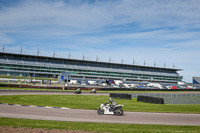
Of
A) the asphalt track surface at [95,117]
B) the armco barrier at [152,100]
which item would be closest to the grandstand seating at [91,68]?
the armco barrier at [152,100]

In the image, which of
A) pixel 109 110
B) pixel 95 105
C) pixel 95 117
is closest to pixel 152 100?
pixel 95 105

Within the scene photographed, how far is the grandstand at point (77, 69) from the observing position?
Result: 11162cm

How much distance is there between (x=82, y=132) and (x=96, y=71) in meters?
119

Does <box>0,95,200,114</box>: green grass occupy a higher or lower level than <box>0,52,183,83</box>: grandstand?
lower

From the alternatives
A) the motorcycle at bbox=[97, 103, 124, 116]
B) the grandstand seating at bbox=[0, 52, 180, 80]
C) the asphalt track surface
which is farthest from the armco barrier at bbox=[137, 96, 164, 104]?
the grandstand seating at bbox=[0, 52, 180, 80]

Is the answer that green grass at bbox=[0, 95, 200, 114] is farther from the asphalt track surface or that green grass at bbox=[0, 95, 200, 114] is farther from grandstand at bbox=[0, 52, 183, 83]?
grandstand at bbox=[0, 52, 183, 83]

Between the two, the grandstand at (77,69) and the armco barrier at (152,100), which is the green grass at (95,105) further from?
the grandstand at (77,69)

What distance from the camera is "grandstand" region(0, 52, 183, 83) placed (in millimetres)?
111625

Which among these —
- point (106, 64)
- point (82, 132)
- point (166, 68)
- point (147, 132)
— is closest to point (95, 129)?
point (82, 132)

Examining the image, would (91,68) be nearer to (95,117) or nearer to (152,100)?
(152,100)

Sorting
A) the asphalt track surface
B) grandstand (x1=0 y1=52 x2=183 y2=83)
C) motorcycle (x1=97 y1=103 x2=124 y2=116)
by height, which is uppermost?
grandstand (x1=0 y1=52 x2=183 y2=83)

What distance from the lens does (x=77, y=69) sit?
125000 millimetres

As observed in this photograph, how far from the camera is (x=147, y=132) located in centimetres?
1158

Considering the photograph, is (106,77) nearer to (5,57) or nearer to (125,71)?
(125,71)
